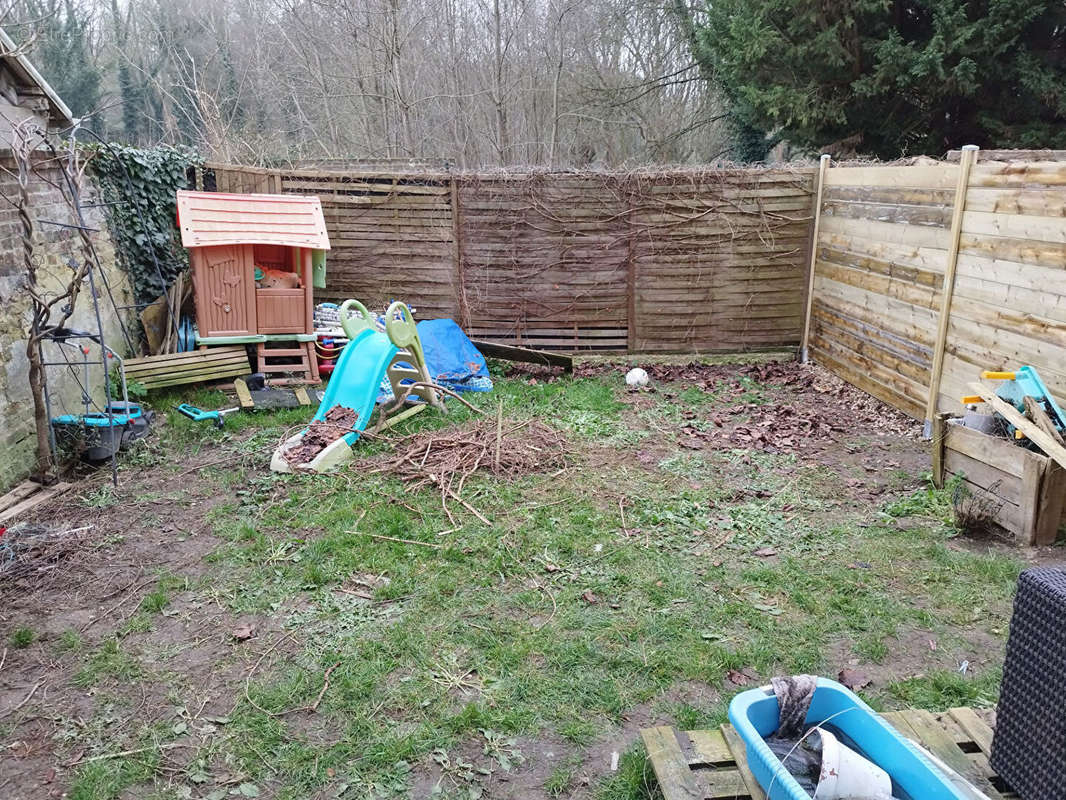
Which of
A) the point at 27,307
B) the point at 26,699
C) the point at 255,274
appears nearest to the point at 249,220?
the point at 255,274

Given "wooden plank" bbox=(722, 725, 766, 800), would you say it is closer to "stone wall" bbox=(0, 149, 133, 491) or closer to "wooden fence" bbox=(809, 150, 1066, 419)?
"wooden fence" bbox=(809, 150, 1066, 419)

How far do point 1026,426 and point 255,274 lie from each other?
6.91 meters

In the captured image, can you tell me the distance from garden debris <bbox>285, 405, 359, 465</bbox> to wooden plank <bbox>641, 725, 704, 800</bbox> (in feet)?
11.9

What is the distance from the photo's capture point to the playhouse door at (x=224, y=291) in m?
7.16

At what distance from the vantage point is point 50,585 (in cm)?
403

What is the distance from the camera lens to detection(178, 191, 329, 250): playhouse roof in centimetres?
707

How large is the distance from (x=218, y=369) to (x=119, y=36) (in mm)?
17219

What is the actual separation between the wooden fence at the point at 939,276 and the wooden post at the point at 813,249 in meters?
0.06

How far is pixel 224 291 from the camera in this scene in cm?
728

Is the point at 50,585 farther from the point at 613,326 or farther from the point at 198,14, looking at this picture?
the point at 198,14

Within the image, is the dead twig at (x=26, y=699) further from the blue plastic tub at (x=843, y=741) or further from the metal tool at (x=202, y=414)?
the metal tool at (x=202, y=414)

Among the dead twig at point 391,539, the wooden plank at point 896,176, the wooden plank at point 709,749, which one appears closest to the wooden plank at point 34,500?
the dead twig at point 391,539

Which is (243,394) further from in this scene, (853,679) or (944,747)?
(944,747)

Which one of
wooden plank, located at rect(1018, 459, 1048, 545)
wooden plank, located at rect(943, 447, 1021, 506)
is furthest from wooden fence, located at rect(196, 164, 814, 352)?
wooden plank, located at rect(1018, 459, 1048, 545)
